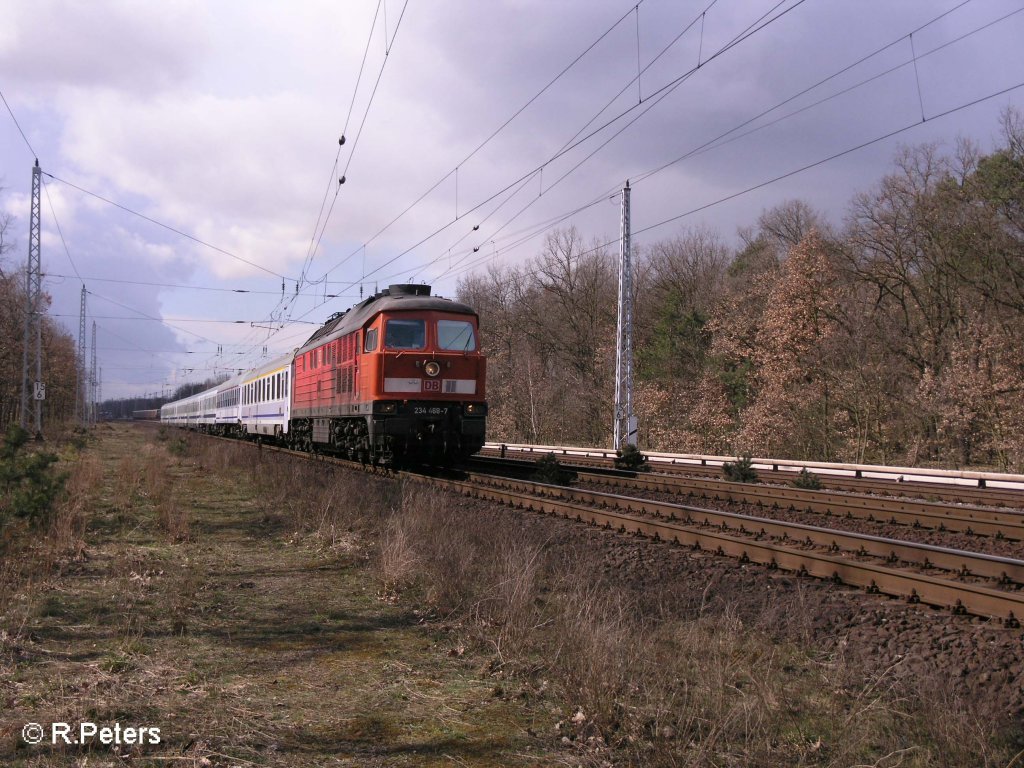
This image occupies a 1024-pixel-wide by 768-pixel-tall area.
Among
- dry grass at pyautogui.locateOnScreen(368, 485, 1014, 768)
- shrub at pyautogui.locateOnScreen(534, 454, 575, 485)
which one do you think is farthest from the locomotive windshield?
dry grass at pyautogui.locateOnScreen(368, 485, 1014, 768)

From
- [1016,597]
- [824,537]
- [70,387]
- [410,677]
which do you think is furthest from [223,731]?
[70,387]

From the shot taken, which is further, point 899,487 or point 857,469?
point 857,469

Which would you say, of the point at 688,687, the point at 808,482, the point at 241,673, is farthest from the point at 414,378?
the point at 688,687

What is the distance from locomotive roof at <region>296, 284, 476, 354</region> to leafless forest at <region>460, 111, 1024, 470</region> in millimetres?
15623

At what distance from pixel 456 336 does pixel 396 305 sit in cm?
146

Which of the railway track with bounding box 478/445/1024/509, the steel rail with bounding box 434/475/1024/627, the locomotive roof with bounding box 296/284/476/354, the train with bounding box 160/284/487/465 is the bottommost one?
the steel rail with bounding box 434/475/1024/627

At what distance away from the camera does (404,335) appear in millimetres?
16188

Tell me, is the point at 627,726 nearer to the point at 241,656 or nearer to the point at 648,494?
the point at 241,656

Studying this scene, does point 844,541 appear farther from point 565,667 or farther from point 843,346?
point 843,346

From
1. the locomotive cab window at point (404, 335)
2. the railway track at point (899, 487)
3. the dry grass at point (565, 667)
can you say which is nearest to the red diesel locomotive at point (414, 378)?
the locomotive cab window at point (404, 335)

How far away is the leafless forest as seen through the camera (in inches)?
952

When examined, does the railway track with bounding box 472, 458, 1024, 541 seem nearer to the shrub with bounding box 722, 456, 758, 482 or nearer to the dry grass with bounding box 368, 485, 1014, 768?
the shrub with bounding box 722, 456, 758, 482

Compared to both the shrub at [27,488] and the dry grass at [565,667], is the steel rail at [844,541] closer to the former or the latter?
the dry grass at [565,667]

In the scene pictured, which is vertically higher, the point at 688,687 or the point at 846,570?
the point at 846,570
